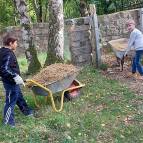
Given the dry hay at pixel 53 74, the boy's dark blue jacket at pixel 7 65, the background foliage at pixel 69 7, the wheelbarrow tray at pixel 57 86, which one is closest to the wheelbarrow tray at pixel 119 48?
the dry hay at pixel 53 74

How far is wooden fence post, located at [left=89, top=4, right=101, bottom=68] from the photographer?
13.4m

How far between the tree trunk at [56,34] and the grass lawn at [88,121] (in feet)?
6.80

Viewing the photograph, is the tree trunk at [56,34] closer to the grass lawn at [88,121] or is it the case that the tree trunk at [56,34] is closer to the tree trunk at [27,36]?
the tree trunk at [27,36]

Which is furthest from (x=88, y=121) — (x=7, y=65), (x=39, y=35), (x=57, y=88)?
(x=39, y=35)

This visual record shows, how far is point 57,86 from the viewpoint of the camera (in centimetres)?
930

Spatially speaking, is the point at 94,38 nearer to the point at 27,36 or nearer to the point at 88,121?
the point at 27,36

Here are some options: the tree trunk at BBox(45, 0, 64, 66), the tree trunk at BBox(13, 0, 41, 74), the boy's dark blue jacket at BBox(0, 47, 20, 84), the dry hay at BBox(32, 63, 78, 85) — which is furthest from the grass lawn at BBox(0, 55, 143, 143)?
the tree trunk at BBox(13, 0, 41, 74)

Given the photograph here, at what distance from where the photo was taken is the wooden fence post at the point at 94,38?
13438 millimetres

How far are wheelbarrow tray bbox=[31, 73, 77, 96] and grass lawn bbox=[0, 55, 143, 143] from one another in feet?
1.31

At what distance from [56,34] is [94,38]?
4.59ft

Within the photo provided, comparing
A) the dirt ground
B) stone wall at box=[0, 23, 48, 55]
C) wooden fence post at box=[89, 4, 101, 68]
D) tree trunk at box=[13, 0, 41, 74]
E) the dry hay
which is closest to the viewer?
the dry hay

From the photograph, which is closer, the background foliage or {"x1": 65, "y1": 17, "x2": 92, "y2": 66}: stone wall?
{"x1": 65, "y1": 17, "x2": 92, "y2": 66}: stone wall

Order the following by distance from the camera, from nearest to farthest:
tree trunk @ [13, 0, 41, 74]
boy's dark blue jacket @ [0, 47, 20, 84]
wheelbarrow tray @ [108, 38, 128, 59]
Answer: boy's dark blue jacket @ [0, 47, 20, 84] < wheelbarrow tray @ [108, 38, 128, 59] < tree trunk @ [13, 0, 41, 74]

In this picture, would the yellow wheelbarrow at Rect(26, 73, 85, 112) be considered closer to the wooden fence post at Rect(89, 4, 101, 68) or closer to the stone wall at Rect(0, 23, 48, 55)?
the wooden fence post at Rect(89, 4, 101, 68)
